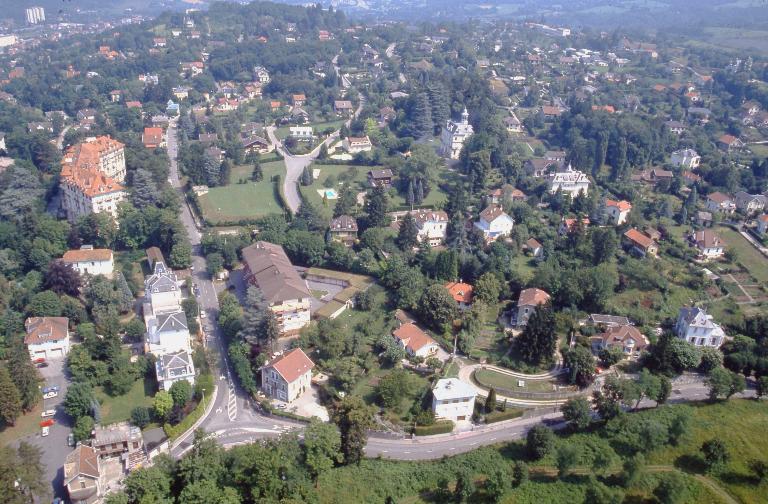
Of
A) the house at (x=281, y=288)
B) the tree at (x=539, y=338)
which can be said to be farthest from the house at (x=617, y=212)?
the house at (x=281, y=288)

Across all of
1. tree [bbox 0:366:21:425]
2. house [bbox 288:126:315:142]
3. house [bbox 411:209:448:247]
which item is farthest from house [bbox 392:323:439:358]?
house [bbox 288:126:315:142]

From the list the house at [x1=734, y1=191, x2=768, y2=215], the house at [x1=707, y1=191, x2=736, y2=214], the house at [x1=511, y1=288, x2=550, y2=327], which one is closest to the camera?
the house at [x1=511, y1=288, x2=550, y2=327]

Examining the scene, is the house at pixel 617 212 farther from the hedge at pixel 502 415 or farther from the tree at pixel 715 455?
the tree at pixel 715 455

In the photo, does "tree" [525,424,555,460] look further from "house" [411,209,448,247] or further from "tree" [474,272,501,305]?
"house" [411,209,448,247]

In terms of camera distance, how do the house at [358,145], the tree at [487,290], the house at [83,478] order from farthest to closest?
the house at [358,145] → the tree at [487,290] → the house at [83,478]

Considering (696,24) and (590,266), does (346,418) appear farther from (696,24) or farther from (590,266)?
(696,24)

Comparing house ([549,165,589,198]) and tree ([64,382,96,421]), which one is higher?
house ([549,165,589,198])

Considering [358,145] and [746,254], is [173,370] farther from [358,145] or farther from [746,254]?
[746,254]
